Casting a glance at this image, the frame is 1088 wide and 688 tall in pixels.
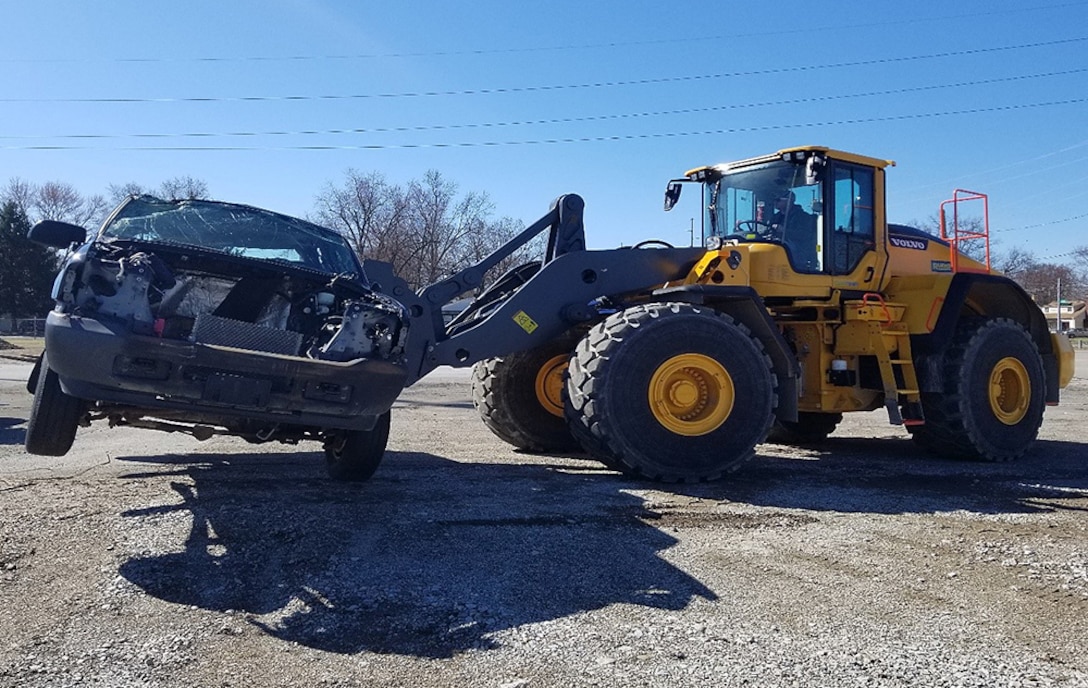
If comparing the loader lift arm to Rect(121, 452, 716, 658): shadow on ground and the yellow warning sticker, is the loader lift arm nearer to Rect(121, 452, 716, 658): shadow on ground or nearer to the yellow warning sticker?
the yellow warning sticker

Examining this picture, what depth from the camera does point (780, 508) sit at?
19.7 ft

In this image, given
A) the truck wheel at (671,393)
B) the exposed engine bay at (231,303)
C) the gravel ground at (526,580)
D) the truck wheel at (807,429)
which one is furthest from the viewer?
the truck wheel at (807,429)

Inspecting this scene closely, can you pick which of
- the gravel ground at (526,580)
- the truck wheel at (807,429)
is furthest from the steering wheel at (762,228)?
the truck wheel at (807,429)

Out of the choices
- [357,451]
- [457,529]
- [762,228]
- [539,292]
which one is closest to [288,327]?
[357,451]

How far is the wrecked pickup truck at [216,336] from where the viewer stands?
15.1 feet

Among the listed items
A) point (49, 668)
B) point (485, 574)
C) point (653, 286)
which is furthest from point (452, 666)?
point (653, 286)

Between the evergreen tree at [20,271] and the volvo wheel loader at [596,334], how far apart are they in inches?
2496

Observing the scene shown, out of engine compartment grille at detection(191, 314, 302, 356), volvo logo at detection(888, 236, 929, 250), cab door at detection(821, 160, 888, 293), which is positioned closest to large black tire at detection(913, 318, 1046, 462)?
volvo logo at detection(888, 236, 929, 250)

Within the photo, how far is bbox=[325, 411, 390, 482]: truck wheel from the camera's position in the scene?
242 inches

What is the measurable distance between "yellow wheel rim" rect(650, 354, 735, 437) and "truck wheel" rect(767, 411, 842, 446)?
3.37 metres

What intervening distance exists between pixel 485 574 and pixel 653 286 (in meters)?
4.17

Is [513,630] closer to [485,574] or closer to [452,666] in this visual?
[452,666]

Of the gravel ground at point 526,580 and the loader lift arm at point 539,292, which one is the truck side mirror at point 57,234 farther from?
the loader lift arm at point 539,292

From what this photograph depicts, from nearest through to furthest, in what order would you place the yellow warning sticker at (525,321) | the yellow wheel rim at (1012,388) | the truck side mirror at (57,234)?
the truck side mirror at (57,234), the yellow warning sticker at (525,321), the yellow wheel rim at (1012,388)
